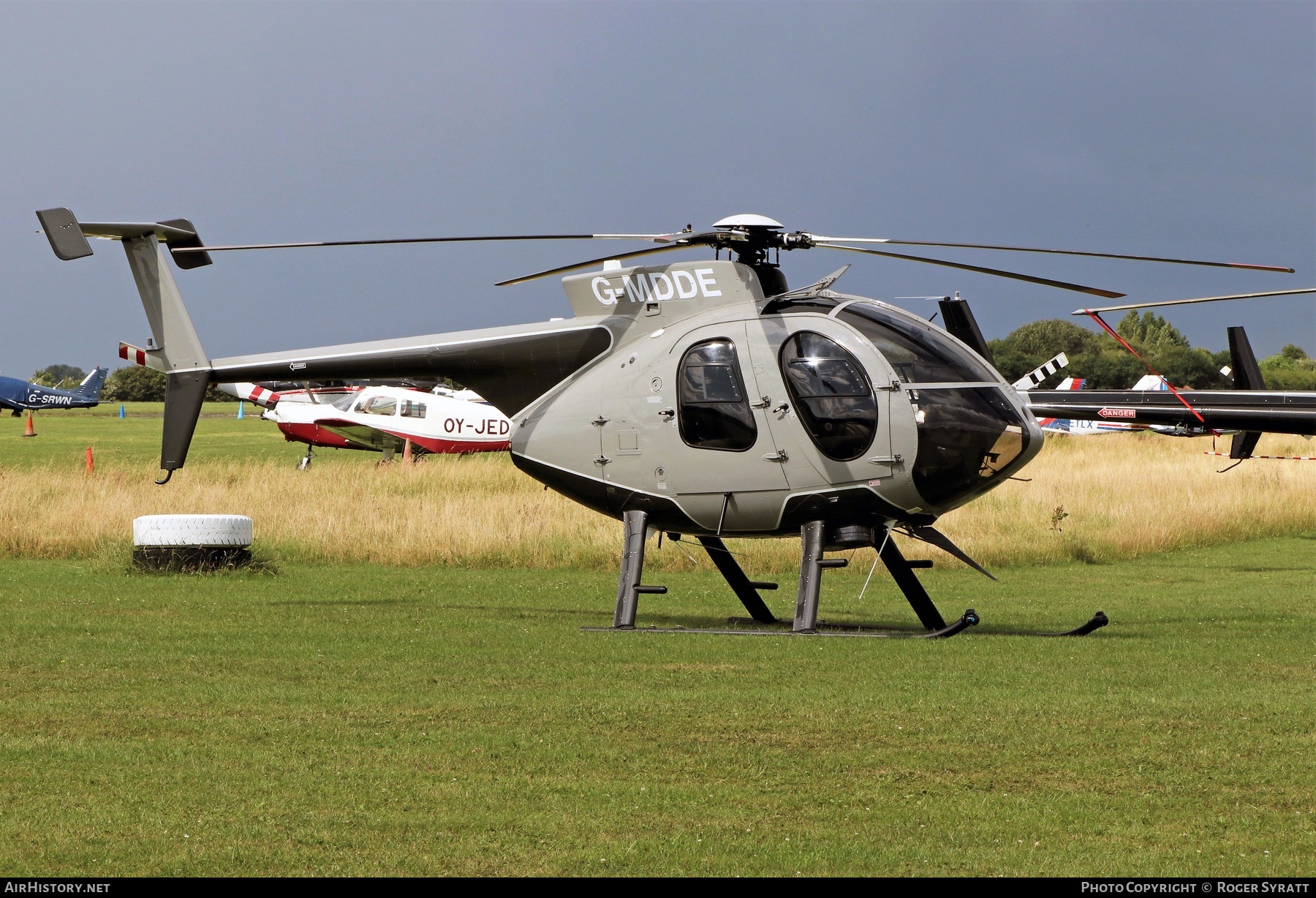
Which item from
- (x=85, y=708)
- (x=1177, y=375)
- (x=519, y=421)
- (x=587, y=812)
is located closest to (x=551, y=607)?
(x=519, y=421)

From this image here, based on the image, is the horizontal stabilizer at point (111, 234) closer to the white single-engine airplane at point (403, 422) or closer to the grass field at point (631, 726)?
the grass field at point (631, 726)

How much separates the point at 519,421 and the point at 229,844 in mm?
8598

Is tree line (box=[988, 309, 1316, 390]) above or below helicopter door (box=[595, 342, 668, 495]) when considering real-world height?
below

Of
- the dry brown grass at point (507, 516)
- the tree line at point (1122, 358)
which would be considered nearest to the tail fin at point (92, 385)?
the tree line at point (1122, 358)

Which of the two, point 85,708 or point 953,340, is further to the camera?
point 953,340

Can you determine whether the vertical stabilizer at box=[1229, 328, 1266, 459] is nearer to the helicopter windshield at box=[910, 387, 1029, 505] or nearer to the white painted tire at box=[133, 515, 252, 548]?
the helicopter windshield at box=[910, 387, 1029, 505]

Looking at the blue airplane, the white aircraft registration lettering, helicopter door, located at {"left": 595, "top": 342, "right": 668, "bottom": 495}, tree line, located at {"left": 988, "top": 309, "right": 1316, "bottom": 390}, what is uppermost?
the white aircraft registration lettering

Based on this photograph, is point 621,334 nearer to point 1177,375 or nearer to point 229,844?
point 229,844

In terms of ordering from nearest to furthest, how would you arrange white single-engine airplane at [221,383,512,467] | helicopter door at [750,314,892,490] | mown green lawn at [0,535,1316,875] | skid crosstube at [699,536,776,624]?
mown green lawn at [0,535,1316,875] < helicopter door at [750,314,892,490] < skid crosstube at [699,536,776,624] < white single-engine airplane at [221,383,512,467]

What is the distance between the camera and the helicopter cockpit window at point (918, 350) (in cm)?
1218

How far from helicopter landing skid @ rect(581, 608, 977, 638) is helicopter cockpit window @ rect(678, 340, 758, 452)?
1.70 metres

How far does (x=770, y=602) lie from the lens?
1661 cm

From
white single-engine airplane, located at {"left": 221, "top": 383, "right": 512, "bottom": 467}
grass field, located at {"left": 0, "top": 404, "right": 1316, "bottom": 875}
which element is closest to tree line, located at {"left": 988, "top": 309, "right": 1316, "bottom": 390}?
white single-engine airplane, located at {"left": 221, "top": 383, "right": 512, "bottom": 467}

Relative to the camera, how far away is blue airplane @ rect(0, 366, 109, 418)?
101812 millimetres
